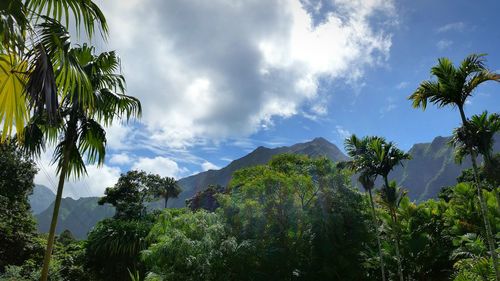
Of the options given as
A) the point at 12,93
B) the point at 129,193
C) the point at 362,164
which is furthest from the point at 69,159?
the point at 129,193

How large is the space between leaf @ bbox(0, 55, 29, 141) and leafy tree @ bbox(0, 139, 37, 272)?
78.2 feet

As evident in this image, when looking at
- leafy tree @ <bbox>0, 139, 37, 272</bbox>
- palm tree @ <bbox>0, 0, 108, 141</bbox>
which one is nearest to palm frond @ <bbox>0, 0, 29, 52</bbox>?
palm tree @ <bbox>0, 0, 108, 141</bbox>

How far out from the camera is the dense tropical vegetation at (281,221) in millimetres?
9117

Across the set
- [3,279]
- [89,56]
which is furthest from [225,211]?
[89,56]

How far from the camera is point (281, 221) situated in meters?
20.6

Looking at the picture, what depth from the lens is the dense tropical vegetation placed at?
9117mm

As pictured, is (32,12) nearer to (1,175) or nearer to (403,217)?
(1,175)

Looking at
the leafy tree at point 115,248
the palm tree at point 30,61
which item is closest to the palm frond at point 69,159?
the palm tree at point 30,61

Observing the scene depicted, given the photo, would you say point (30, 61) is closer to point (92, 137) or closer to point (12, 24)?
point (12, 24)

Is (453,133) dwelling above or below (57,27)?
above

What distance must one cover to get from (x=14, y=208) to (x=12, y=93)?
27.4 meters

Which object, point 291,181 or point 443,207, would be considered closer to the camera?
point 291,181

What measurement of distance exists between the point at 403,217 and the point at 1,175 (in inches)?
1077

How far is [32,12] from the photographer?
349cm
